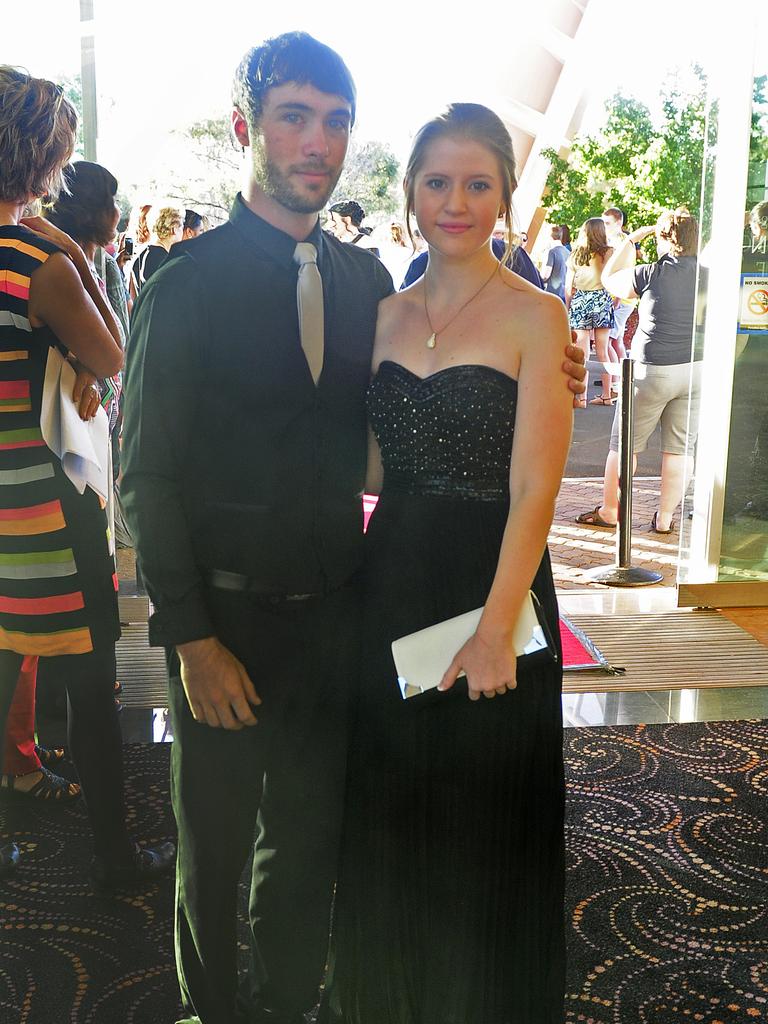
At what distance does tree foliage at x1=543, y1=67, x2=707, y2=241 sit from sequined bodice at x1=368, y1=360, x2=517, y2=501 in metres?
3.77

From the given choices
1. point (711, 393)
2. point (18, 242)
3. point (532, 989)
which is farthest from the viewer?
point (711, 393)

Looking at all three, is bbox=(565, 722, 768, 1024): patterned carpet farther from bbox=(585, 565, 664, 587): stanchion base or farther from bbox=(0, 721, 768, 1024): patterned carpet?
bbox=(585, 565, 664, 587): stanchion base

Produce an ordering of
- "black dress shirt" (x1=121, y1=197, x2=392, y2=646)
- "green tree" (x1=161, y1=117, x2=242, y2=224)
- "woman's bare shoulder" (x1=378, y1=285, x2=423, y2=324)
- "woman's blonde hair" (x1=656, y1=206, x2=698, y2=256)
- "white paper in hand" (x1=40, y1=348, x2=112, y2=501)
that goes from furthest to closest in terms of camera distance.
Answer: "woman's blonde hair" (x1=656, y1=206, x2=698, y2=256) < "green tree" (x1=161, y1=117, x2=242, y2=224) < "white paper in hand" (x1=40, y1=348, x2=112, y2=501) < "woman's bare shoulder" (x1=378, y1=285, x2=423, y2=324) < "black dress shirt" (x1=121, y1=197, x2=392, y2=646)

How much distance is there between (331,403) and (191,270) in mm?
316

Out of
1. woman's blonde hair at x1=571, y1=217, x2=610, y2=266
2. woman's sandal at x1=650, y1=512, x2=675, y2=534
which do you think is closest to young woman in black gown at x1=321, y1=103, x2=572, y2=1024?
woman's sandal at x1=650, y1=512, x2=675, y2=534

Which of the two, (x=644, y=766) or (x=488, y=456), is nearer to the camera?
(x=488, y=456)

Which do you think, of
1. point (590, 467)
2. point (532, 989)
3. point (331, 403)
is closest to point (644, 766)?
point (532, 989)

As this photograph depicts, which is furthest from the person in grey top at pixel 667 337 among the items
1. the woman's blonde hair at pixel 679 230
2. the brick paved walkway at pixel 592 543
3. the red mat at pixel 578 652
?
the red mat at pixel 578 652

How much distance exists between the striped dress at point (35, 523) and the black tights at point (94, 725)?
0.18 feet

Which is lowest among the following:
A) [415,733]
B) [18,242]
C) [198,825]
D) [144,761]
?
[144,761]

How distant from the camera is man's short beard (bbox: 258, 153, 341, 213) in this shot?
1.70 metres

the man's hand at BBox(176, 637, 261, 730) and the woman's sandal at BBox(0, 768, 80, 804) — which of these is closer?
the man's hand at BBox(176, 637, 261, 730)

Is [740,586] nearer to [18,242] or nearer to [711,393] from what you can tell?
[711,393]

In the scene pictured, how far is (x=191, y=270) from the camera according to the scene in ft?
5.47
